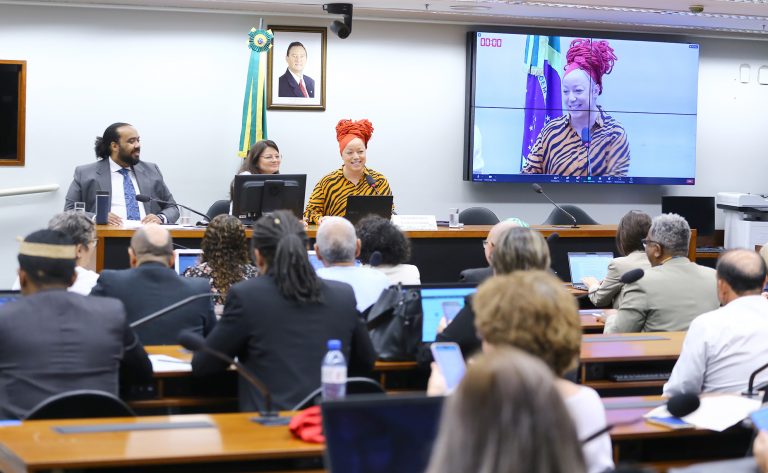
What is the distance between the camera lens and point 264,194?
273 inches

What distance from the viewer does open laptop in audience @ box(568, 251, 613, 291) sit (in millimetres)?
7500

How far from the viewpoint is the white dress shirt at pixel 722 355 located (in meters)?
3.77

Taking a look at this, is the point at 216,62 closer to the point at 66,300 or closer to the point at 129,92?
the point at 129,92

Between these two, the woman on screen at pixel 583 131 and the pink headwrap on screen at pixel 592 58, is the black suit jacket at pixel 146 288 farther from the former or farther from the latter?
the pink headwrap on screen at pixel 592 58

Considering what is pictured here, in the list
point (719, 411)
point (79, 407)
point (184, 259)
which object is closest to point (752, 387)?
point (719, 411)

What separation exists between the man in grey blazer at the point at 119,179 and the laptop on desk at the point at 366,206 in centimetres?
145

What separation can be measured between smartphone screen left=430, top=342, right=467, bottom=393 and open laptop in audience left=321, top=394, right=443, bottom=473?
61cm

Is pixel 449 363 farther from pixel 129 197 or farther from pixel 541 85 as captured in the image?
pixel 541 85

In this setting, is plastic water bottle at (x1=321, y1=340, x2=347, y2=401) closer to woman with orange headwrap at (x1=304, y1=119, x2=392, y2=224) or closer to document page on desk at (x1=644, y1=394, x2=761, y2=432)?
document page on desk at (x1=644, y1=394, x2=761, y2=432)

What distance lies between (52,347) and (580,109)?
761cm

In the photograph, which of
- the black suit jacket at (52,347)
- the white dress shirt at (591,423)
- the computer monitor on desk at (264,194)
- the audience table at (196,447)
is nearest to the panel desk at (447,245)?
the computer monitor on desk at (264,194)

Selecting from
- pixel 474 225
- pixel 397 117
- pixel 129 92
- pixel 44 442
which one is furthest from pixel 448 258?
pixel 44 442

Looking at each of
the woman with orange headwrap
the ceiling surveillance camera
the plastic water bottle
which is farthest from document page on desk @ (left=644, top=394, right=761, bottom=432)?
the ceiling surveillance camera

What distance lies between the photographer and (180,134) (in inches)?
366
